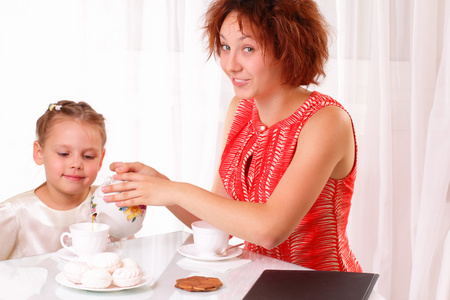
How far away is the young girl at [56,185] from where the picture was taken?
167 cm

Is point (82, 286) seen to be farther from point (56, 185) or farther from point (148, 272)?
point (56, 185)

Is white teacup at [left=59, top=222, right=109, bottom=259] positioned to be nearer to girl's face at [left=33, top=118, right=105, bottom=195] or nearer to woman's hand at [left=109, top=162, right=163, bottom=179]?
woman's hand at [left=109, top=162, right=163, bottom=179]

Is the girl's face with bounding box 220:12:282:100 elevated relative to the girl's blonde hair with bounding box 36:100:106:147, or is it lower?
elevated

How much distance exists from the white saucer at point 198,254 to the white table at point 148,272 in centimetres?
1

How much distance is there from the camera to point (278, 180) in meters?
1.52

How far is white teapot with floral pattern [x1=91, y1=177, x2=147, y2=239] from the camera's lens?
1.29 metres

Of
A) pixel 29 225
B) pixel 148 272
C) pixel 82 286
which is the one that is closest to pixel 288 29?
pixel 148 272

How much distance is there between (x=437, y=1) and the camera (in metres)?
2.24

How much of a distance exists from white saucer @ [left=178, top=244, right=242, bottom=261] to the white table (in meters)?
0.01

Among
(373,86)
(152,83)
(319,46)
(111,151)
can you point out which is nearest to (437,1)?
(373,86)

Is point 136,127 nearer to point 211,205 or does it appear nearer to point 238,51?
point 238,51

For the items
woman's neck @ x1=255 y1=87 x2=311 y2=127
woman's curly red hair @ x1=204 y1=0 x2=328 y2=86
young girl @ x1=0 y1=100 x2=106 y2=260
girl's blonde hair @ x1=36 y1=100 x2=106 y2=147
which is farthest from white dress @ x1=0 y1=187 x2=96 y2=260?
woman's curly red hair @ x1=204 y1=0 x2=328 y2=86

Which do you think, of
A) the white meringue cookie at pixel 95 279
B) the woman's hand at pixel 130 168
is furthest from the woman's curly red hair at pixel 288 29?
the white meringue cookie at pixel 95 279

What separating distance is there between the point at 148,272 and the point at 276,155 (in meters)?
0.51
